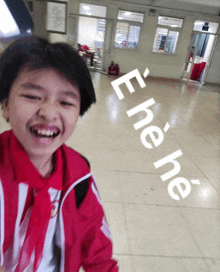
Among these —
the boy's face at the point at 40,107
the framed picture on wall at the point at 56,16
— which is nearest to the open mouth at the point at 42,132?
the boy's face at the point at 40,107

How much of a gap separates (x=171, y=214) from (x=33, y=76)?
1.70m

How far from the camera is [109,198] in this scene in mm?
1900

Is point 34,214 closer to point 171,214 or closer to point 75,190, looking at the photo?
point 75,190

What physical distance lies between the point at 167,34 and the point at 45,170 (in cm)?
988

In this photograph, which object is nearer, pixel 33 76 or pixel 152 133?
pixel 33 76

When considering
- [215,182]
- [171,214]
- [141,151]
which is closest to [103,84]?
[141,151]

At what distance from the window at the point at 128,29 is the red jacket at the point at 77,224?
9202 millimetres

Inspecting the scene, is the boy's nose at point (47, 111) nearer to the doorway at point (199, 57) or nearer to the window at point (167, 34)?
the window at point (167, 34)

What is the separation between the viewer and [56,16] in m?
3.04

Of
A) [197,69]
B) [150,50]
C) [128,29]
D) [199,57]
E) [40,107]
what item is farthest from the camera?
[199,57]

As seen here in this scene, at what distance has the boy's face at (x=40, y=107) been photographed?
0.56 metres

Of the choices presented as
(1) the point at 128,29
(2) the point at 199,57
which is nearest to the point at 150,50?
(1) the point at 128,29

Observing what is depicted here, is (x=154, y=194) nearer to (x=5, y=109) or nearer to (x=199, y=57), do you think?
(x=5, y=109)

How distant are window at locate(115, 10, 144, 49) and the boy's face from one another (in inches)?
364
